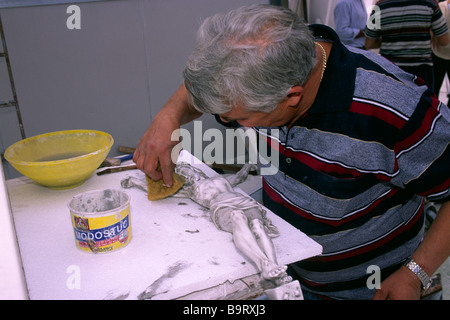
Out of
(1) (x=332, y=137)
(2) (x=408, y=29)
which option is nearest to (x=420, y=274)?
(1) (x=332, y=137)

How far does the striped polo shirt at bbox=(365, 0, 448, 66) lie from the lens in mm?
2648

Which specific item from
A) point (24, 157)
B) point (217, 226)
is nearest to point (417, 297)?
point (217, 226)

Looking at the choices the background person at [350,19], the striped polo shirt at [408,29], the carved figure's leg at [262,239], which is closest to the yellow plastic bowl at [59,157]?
the carved figure's leg at [262,239]

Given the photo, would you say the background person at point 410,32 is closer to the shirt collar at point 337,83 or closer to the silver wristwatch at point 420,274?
the shirt collar at point 337,83

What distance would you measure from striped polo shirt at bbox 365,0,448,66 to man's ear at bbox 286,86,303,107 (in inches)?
84.1

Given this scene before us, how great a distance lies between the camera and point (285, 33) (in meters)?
0.92

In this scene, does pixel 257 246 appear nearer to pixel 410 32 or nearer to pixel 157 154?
pixel 157 154

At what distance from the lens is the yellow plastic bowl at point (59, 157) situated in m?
1.20

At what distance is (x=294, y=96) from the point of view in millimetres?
1043

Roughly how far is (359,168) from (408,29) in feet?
6.91

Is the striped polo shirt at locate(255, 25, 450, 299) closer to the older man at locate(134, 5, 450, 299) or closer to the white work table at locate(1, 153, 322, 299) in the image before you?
the older man at locate(134, 5, 450, 299)

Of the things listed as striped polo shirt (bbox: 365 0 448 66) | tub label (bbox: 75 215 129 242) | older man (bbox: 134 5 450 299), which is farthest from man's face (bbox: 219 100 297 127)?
striped polo shirt (bbox: 365 0 448 66)

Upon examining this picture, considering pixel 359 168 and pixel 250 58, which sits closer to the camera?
pixel 250 58
